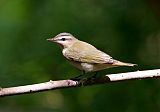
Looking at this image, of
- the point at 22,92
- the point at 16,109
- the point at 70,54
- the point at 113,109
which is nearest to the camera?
the point at 22,92

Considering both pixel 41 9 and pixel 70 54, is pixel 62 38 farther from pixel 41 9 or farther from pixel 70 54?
pixel 41 9

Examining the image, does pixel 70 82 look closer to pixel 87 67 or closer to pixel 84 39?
pixel 87 67

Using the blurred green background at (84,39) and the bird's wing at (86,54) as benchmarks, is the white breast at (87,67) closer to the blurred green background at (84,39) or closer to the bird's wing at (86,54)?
the bird's wing at (86,54)

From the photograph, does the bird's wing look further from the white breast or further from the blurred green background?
the blurred green background

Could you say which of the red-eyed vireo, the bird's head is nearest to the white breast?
the red-eyed vireo

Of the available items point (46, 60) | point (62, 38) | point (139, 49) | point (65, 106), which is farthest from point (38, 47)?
point (62, 38)
